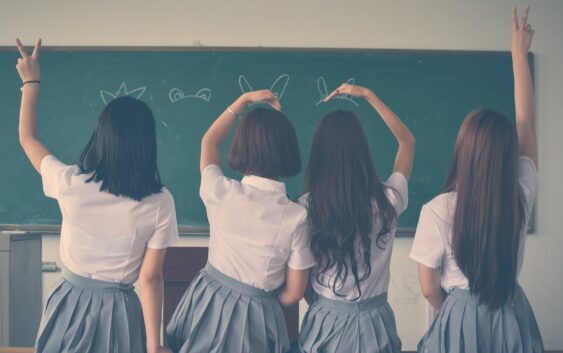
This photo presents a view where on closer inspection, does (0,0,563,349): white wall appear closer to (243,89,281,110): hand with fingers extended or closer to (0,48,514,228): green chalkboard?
(0,48,514,228): green chalkboard

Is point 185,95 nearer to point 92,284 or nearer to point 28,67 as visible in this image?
point 28,67

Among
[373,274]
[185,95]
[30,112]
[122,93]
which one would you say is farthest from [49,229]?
[373,274]

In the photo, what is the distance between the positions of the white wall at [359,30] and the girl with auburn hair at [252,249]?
2158 mm

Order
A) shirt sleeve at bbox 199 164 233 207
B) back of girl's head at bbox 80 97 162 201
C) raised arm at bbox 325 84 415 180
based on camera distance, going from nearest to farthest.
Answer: back of girl's head at bbox 80 97 162 201
shirt sleeve at bbox 199 164 233 207
raised arm at bbox 325 84 415 180

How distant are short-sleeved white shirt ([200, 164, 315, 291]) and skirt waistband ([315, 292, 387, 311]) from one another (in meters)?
0.16

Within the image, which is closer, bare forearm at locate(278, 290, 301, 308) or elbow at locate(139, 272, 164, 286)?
elbow at locate(139, 272, 164, 286)

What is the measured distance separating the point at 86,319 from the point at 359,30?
2824 millimetres

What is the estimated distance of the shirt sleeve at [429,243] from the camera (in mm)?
1911

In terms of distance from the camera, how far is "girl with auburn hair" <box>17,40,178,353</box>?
1.83 m

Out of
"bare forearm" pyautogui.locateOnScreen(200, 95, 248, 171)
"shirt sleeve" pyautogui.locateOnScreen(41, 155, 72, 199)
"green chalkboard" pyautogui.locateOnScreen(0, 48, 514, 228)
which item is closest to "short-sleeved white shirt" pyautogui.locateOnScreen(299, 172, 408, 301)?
"bare forearm" pyautogui.locateOnScreen(200, 95, 248, 171)

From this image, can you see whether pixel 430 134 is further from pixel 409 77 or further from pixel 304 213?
pixel 304 213

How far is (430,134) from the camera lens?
161 inches

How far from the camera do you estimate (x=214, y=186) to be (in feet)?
6.30

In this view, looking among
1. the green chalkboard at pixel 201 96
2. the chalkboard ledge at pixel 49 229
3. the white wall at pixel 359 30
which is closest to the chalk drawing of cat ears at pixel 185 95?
the green chalkboard at pixel 201 96
